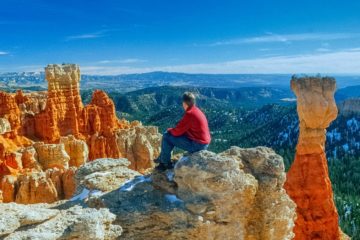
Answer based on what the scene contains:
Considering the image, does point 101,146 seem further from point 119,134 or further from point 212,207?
point 212,207

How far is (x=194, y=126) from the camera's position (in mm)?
9062

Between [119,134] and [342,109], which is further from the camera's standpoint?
[342,109]

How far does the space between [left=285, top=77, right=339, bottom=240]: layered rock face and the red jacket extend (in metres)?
13.1

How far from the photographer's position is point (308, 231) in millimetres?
20453

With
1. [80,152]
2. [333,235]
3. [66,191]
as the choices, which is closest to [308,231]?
[333,235]

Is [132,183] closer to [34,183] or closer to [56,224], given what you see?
[56,224]

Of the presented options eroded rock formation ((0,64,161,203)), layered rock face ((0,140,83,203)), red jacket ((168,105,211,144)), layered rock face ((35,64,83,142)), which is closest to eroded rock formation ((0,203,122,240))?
red jacket ((168,105,211,144))

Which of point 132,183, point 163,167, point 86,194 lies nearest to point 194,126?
point 163,167

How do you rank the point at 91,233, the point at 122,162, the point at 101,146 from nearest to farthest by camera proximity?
the point at 91,233, the point at 122,162, the point at 101,146

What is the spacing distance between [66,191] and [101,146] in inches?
526

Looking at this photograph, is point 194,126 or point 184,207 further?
point 194,126

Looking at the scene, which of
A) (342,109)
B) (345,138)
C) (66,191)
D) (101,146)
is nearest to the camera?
(66,191)

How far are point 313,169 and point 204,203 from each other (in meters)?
13.9

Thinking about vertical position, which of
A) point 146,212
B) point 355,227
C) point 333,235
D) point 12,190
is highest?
point 146,212
